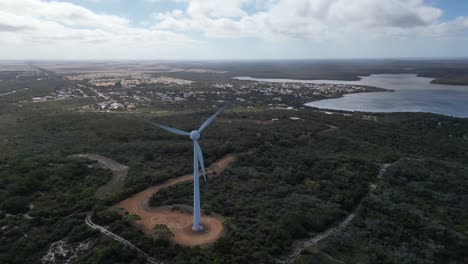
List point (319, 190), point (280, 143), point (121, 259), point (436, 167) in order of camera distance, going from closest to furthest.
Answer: point (121, 259) → point (319, 190) → point (436, 167) → point (280, 143)

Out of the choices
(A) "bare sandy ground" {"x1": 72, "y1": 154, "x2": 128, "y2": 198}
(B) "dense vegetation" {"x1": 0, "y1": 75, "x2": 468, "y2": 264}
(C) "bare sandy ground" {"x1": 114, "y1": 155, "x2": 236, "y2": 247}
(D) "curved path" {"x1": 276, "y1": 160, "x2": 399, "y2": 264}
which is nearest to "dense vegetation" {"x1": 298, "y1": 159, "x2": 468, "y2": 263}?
(B) "dense vegetation" {"x1": 0, "y1": 75, "x2": 468, "y2": 264}

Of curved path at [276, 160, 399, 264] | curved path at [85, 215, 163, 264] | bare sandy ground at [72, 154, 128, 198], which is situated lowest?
curved path at [276, 160, 399, 264]

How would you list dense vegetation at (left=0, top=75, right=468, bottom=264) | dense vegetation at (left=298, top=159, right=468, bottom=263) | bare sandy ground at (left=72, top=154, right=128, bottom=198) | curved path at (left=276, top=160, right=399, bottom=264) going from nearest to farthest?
curved path at (left=276, top=160, right=399, bottom=264) → dense vegetation at (left=0, top=75, right=468, bottom=264) → dense vegetation at (left=298, top=159, right=468, bottom=263) → bare sandy ground at (left=72, top=154, right=128, bottom=198)

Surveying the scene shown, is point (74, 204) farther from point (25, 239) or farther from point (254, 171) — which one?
point (254, 171)

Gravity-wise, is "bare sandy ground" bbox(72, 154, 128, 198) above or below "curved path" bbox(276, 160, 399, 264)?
above

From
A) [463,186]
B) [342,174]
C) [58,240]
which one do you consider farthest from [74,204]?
[463,186]

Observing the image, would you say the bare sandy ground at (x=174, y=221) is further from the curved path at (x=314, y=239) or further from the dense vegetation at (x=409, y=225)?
the dense vegetation at (x=409, y=225)

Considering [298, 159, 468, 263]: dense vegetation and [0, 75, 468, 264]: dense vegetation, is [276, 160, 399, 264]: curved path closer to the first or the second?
[0, 75, 468, 264]: dense vegetation

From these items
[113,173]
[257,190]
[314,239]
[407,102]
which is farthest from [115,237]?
[407,102]

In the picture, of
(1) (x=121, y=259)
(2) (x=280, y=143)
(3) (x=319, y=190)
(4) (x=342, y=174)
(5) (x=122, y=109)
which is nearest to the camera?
(1) (x=121, y=259)
